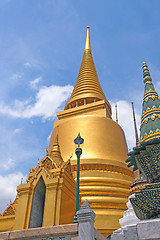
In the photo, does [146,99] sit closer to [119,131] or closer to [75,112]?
[119,131]

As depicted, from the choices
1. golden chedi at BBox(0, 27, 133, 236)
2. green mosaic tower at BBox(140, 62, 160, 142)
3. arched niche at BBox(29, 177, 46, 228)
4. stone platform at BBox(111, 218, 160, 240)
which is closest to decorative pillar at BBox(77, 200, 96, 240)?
stone platform at BBox(111, 218, 160, 240)

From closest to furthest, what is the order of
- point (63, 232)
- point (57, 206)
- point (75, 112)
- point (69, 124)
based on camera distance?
point (63, 232)
point (57, 206)
point (69, 124)
point (75, 112)

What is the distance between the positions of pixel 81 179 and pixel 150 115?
769 cm

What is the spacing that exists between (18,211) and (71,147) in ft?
17.2

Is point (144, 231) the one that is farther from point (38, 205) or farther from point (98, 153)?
point (98, 153)

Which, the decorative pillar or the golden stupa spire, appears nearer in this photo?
the decorative pillar

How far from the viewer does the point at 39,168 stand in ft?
35.1

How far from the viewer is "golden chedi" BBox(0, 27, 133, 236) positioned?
31.5 ft

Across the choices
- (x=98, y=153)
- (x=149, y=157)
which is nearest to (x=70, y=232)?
(x=149, y=157)

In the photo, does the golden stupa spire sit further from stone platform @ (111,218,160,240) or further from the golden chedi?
Result: stone platform @ (111,218,160,240)

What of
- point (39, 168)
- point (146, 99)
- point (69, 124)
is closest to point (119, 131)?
point (69, 124)

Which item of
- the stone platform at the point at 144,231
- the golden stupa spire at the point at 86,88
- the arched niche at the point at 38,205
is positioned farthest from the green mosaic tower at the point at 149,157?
the golden stupa spire at the point at 86,88

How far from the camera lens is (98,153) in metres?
13.6

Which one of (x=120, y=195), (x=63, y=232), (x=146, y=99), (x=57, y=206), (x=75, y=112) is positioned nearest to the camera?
(x=63, y=232)
